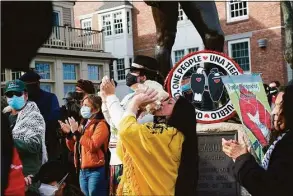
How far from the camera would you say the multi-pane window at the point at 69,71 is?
2989 cm

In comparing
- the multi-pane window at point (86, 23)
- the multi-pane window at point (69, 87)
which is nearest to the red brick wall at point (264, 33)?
the multi-pane window at point (69, 87)

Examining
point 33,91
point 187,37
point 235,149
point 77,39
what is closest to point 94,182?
point 33,91

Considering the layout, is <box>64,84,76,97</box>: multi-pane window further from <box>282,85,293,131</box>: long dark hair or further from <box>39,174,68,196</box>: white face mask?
<box>282,85,293,131</box>: long dark hair

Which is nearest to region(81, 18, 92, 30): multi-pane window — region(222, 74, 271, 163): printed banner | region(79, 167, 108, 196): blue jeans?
region(79, 167, 108, 196): blue jeans

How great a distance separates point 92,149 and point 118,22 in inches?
1267

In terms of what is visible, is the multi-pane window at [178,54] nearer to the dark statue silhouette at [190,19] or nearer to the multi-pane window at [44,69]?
the multi-pane window at [44,69]

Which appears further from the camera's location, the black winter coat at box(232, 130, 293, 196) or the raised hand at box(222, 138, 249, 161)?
the raised hand at box(222, 138, 249, 161)

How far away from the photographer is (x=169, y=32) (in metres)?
6.71

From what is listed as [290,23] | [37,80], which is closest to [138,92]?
[37,80]

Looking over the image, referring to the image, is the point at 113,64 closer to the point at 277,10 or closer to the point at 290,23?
the point at 277,10

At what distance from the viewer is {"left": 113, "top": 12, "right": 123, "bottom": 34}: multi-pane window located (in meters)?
37.4

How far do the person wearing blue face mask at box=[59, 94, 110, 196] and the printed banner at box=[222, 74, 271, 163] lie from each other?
2.31 meters

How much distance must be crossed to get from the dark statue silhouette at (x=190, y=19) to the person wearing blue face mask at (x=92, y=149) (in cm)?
93

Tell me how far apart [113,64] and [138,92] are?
32251 millimetres
